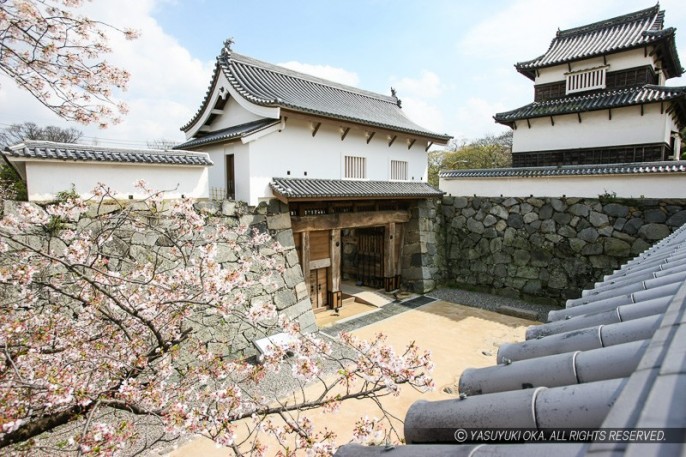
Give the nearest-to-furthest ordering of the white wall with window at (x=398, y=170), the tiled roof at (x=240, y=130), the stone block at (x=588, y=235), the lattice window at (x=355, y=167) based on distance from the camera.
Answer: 1. the tiled roof at (x=240, y=130)
2. the stone block at (x=588, y=235)
3. the lattice window at (x=355, y=167)
4. the white wall with window at (x=398, y=170)

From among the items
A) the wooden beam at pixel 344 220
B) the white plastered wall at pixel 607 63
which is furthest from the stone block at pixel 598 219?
the white plastered wall at pixel 607 63

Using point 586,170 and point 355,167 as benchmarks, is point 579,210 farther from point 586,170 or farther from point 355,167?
point 355,167

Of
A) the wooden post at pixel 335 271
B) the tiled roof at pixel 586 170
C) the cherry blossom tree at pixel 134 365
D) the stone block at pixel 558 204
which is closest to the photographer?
the cherry blossom tree at pixel 134 365

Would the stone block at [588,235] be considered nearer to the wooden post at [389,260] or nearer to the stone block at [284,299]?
the wooden post at [389,260]

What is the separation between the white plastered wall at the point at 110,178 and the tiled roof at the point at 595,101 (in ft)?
42.9

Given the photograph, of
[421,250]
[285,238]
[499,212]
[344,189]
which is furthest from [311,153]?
[499,212]

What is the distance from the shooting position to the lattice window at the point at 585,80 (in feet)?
45.9

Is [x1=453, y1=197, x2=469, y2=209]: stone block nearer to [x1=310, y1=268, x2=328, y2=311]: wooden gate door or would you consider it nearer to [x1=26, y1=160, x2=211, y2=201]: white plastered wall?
[x1=310, y1=268, x2=328, y2=311]: wooden gate door

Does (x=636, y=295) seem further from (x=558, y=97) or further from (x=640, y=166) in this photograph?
(x=558, y=97)

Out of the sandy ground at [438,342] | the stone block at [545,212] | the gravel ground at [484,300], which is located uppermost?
the stone block at [545,212]

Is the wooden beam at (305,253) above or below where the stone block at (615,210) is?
below

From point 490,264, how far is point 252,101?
34.4 feet

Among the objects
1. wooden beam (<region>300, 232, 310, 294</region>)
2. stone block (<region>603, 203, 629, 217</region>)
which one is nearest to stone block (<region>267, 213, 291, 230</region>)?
wooden beam (<region>300, 232, 310, 294</region>)

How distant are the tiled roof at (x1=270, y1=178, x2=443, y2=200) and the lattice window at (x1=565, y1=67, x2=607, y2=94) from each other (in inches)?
296
